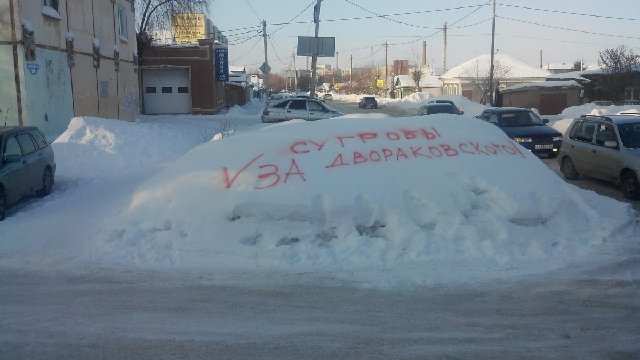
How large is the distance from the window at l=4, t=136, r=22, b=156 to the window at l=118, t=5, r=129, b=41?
18.6m

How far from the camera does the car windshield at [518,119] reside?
2020cm

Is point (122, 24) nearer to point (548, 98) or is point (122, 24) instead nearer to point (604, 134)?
point (604, 134)

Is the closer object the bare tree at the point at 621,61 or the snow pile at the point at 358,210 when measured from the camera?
the snow pile at the point at 358,210

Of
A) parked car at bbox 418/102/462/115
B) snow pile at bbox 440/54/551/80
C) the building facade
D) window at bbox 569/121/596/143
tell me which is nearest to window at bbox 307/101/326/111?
parked car at bbox 418/102/462/115

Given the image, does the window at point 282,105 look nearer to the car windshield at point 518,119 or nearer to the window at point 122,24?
the window at point 122,24

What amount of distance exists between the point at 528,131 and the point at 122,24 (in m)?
19.5

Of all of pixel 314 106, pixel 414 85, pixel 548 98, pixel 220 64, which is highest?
pixel 220 64

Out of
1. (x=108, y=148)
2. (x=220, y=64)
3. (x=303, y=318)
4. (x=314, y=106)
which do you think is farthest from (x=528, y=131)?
(x=220, y=64)

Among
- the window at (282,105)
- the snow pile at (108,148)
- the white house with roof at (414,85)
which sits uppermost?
the white house with roof at (414,85)

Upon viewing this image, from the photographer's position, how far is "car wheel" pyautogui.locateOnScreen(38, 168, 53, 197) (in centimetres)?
1239

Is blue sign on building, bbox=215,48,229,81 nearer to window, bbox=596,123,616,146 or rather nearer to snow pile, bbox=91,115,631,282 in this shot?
window, bbox=596,123,616,146

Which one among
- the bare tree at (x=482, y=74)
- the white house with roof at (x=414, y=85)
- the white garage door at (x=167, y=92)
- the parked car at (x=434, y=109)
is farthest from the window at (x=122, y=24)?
the white house with roof at (x=414, y=85)

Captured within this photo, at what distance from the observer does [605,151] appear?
13164mm

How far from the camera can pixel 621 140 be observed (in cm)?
1279
